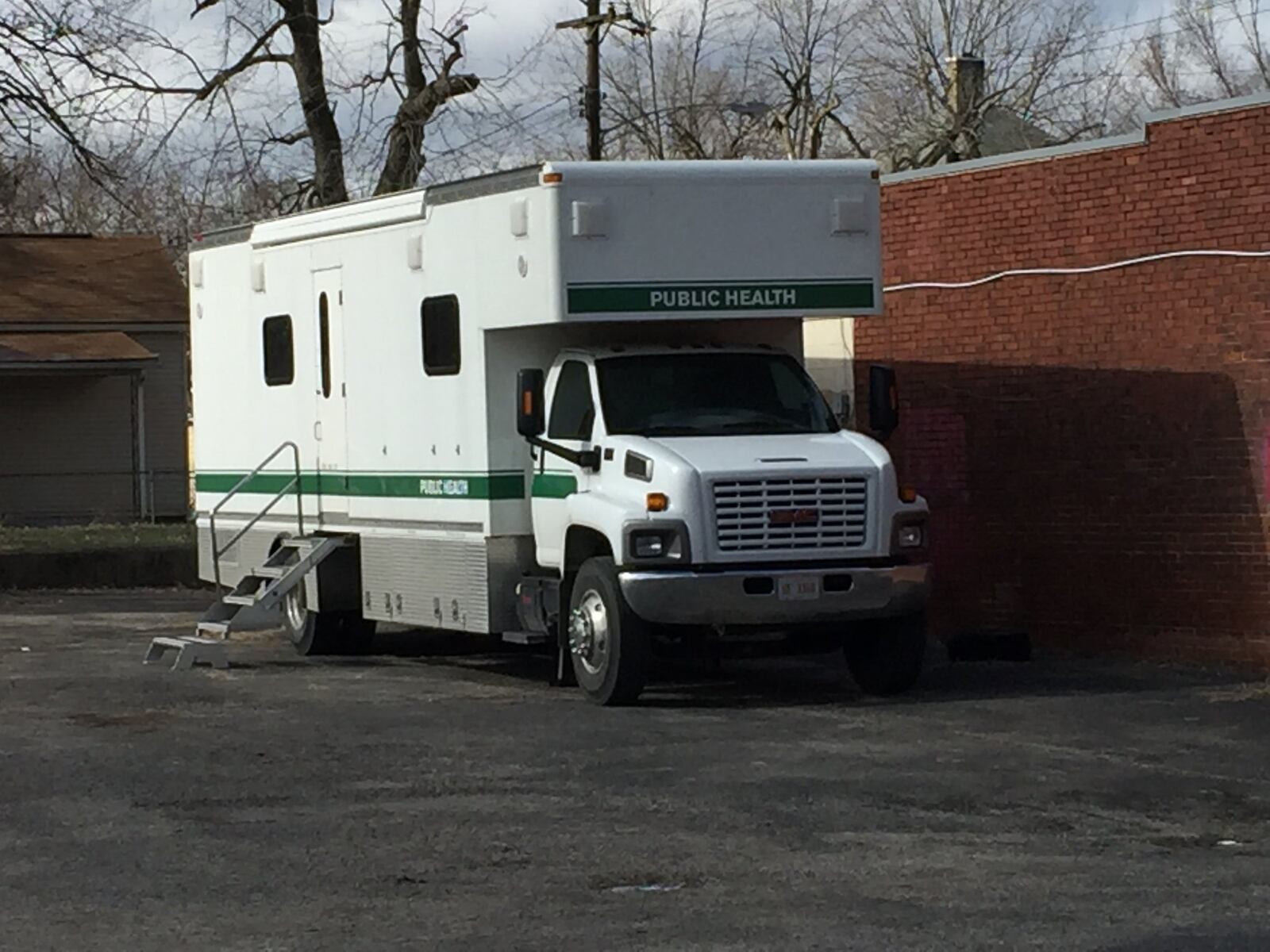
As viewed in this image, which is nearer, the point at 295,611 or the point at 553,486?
the point at 553,486

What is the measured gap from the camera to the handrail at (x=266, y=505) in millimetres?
18922

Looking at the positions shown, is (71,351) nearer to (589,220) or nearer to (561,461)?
(561,461)

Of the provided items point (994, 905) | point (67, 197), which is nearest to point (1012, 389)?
point (994, 905)

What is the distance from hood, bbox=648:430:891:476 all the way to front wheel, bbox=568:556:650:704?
0.87m

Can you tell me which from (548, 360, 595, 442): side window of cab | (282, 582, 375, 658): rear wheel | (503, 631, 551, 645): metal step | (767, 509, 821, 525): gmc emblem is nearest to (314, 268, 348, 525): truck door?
(282, 582, 375, 658): rear wheel

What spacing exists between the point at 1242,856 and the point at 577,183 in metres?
7.14

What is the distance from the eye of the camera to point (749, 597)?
14625 millimetres

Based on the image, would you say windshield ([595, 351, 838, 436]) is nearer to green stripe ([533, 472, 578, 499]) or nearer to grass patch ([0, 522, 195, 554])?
green stripe ([533, 472, 578, 499])

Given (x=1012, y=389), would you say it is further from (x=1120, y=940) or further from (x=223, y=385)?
(x=1120, y=940)

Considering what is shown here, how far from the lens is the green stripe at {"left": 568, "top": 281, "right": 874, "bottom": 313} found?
50.6 feet

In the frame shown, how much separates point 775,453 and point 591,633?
5.43 feet

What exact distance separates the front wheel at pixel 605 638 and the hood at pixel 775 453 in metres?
0.87

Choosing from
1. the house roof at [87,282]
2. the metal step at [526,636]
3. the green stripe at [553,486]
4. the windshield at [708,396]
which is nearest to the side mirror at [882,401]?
the windshield at [708,396]

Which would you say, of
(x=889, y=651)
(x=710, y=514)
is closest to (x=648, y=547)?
(x=710, y=514)
